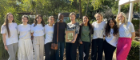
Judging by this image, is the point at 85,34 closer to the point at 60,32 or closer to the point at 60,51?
the point at 60,32

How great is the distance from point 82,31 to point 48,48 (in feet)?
4.42

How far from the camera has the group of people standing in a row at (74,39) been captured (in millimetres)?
3528

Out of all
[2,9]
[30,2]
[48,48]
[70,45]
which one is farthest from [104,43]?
[30,2]

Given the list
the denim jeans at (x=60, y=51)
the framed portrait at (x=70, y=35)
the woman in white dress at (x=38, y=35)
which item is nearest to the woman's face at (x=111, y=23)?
the framed portrait at (x=70, y=35)

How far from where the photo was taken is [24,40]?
3.73 m

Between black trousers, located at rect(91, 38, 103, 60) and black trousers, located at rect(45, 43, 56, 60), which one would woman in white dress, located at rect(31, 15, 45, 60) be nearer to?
black trousers, located at rect(45, 43, 56, 60)

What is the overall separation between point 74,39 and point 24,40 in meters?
1.71

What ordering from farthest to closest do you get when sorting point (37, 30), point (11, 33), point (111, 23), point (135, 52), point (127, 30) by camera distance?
point (135, 52) < point (37, 30) < point (111, 23) < point (11, 33) < point (127, 30)

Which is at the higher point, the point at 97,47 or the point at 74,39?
the point at 74,39

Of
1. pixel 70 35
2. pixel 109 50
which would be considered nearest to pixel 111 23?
pixel 109 50

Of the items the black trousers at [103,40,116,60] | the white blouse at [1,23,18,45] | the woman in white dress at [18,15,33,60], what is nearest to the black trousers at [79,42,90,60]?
the black trousers at [103,40,116,60]

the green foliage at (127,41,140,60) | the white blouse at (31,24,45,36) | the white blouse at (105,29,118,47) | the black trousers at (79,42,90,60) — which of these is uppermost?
the white blouse at (31,24,45,36)

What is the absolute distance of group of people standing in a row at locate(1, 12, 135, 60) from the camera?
353 centimetres

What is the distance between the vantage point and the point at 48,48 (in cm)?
388
